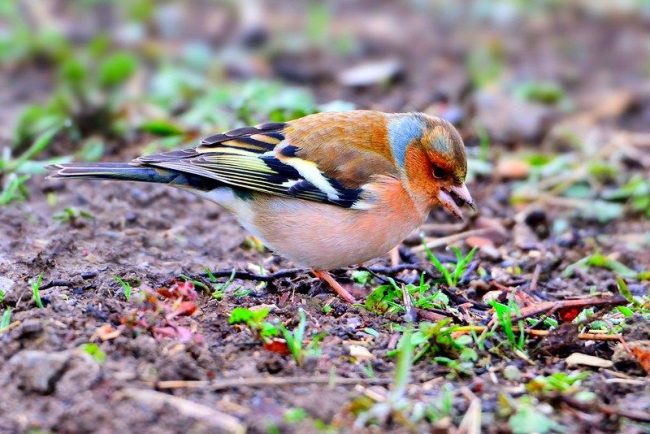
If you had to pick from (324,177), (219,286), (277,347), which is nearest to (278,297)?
(219,286)

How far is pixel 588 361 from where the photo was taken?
4121 millimetres

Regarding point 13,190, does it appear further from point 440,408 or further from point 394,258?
point 440,408

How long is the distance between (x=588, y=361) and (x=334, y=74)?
5864 millimetres

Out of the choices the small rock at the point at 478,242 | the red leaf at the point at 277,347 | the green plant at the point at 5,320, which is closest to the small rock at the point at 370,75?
the small rock at the point at 478,242

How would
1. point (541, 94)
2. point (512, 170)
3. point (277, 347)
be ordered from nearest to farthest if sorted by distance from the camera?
point (277, 347) → point (512, 170) → point (541, 94)

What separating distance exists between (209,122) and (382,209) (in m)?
2.71

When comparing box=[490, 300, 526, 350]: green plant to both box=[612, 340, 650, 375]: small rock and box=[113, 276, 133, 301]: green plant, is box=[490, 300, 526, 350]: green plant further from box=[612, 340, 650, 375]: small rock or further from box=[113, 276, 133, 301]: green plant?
box=[113, 276, 133, 301]: green plant

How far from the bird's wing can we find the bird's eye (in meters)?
0.26

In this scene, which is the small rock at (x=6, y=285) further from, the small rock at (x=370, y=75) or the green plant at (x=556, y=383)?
the small rock at (x=370, y=75)

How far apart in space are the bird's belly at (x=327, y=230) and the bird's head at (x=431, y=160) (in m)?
0.22

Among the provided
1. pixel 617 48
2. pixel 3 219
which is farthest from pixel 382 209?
pixel 617 48

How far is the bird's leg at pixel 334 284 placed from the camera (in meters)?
4.85

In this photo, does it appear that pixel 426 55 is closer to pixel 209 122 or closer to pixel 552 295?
pixel 209 122

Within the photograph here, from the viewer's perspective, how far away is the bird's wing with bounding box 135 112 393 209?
5.04 metres
